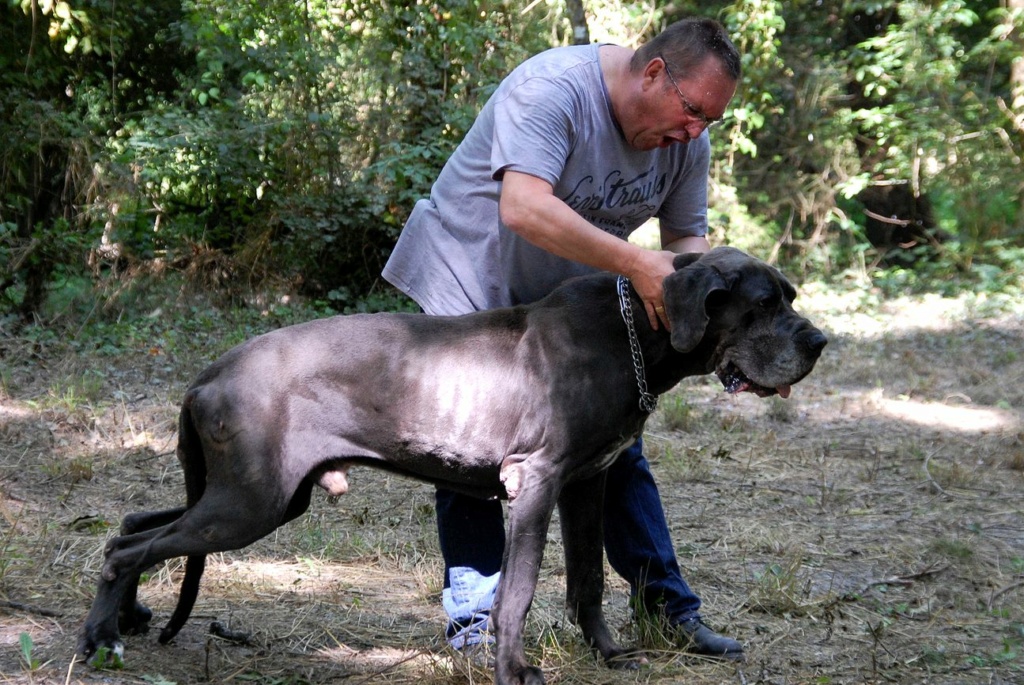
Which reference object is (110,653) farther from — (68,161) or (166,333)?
(68,161)

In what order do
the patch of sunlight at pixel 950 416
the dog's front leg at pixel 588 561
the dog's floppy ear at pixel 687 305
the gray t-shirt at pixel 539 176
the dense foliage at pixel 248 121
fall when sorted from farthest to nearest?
the dense foliage at pixel 248 121, the patch of sunlight at pixel 950 416, the dog's front leg at pixel 588 561, the gray t-shirt at pixel 539 176, the dog's floppy ear at pixel 687 305

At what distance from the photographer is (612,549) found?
3.88 metres

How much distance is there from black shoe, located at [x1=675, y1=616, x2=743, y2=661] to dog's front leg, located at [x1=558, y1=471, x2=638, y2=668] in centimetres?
23

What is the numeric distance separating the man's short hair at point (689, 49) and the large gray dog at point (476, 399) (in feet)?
2.04

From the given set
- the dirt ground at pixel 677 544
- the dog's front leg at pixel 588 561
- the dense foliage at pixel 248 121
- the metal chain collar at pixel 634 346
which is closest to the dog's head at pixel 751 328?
the metal chain collar at pixel 634 346

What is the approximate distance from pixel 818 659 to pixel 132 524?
2.52 metres

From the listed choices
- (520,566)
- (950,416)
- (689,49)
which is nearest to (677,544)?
(520,566)

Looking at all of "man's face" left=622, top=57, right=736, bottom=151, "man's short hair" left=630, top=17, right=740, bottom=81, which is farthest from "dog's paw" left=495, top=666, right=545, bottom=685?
"man's short hair" left=630, top=17, right=740, bottom=81

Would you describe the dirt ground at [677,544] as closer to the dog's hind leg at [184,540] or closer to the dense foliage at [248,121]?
the dog's hind leg at [184,540]

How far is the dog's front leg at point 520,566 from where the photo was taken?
321cm

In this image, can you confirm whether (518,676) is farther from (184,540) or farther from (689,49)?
(689,49)

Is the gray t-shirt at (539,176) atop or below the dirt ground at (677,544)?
atop

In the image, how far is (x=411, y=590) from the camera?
14.6 ft

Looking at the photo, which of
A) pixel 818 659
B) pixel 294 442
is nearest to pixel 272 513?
pixel 294 442
